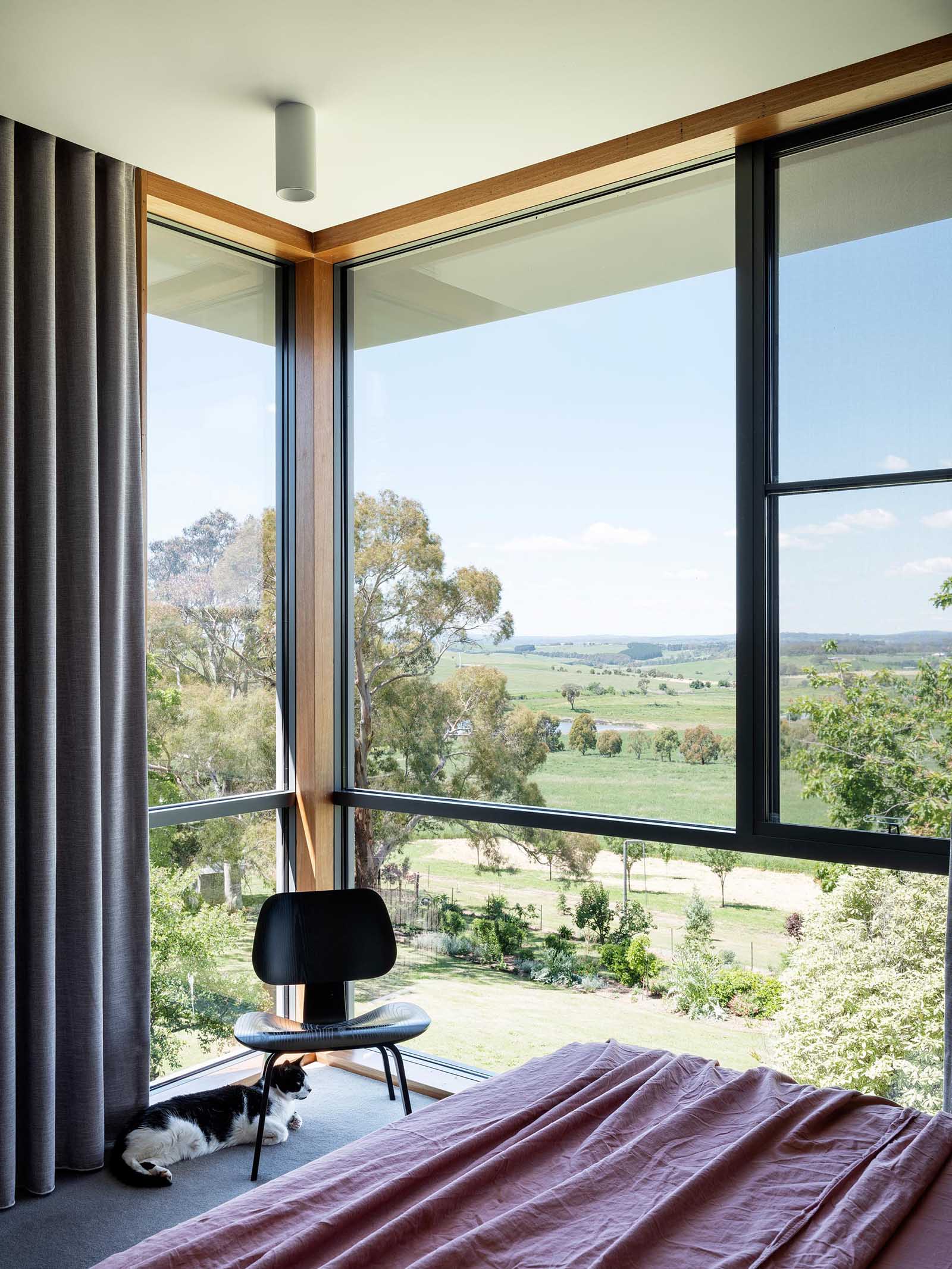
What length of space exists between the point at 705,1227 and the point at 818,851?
1.34 metres

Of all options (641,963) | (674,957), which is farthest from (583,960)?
(674,957)

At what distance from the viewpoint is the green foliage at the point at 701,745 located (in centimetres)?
299

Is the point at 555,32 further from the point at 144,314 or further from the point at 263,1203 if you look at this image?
the point at 263,1203

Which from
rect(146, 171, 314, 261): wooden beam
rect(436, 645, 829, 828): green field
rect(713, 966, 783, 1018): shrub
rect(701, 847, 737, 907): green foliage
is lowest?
rect(713, 966, 783, 1018): shrub

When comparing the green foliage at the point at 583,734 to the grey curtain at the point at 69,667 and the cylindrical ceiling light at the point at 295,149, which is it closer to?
the grey curtain at the point at 69,667

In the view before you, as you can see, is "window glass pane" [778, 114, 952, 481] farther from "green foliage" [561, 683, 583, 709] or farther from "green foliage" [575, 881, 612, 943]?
"green foliage" [575, 881, 612, 943]

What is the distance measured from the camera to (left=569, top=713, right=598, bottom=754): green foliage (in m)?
3.27

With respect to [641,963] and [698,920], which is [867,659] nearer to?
[698,920]

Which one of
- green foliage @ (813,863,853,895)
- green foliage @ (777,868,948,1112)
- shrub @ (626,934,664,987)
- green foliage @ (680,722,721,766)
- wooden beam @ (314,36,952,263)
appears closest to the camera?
wooden beam @ (314,36,952,263)

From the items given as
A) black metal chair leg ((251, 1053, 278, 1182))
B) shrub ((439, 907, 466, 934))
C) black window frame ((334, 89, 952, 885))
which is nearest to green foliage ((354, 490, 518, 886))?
shrub ((439, 907, 466, 934))

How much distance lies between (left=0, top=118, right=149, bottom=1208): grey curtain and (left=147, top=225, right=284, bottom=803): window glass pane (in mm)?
283

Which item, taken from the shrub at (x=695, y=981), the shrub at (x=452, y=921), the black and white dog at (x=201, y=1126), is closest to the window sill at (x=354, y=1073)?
the black and white dog at (x=201, y=1126)

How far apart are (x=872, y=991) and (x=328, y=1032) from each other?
149cm

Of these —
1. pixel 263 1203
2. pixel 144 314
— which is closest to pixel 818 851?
pixel 263 1203
